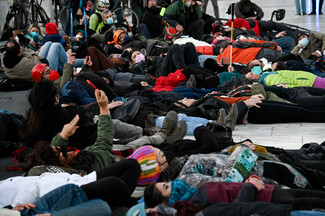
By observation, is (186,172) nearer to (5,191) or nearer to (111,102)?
(5,191)

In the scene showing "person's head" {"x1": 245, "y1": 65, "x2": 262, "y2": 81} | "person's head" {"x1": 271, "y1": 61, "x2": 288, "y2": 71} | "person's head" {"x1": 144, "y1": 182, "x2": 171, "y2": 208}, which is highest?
"person's head" {"x1": 144, "y1": 182, "x2": 171, "y2": 208}

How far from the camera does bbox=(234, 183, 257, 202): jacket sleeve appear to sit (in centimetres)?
357

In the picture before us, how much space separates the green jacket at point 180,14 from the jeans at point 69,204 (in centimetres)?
831

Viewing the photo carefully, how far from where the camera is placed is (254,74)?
24.6ft

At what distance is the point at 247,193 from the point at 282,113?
2.93 metres

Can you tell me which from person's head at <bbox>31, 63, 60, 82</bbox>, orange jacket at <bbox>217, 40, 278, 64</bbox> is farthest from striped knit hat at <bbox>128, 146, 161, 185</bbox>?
orange jacket at <bbox>217, 40, 278, 64</bbox>

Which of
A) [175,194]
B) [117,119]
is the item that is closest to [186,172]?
[175,194]

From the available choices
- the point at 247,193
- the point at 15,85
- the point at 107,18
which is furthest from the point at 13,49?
the point at 247,193

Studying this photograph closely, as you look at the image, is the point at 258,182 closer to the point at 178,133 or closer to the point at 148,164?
the point at 148,164

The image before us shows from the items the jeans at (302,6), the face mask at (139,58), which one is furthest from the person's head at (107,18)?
the jeans at (302,6)

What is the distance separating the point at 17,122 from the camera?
5723mm

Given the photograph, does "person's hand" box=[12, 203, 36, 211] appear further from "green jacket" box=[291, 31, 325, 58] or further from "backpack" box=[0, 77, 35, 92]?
"green jacket" box=[291, 31, 325, 58]

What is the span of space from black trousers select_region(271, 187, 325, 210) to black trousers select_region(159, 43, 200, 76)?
469cm

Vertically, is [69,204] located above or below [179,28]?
above
